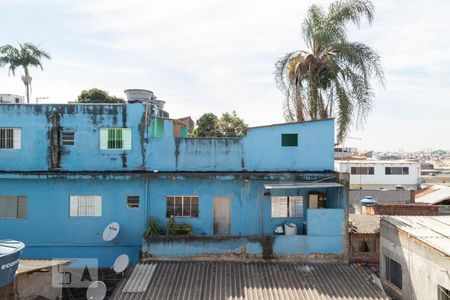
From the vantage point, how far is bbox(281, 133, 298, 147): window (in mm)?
16609

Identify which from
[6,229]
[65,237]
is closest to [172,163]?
[65,237]

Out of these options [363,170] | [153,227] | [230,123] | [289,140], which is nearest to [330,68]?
[289,140]

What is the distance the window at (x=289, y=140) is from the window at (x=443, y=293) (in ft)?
25.4

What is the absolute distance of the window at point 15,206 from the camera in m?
Result: 17.0

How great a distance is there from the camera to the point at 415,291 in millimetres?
12453

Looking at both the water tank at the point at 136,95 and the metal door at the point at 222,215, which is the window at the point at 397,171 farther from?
the water tank at the point at 136,95

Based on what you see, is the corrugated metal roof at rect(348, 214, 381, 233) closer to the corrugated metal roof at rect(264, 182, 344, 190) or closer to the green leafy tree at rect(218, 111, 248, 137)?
the corrugated metal roof at rect(264, 182, 344, 190)

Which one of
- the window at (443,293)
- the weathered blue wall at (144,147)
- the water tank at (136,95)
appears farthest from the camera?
the water tank at (136,95)

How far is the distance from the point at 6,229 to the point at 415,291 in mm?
16938

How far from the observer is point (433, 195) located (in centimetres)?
3250

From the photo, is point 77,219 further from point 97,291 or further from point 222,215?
point 222,215

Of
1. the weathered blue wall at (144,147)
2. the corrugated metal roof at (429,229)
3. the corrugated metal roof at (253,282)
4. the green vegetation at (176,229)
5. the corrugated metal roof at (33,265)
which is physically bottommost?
the corrugated metal roof at (253,282)

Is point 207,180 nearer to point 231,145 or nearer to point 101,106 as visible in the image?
point 231,145

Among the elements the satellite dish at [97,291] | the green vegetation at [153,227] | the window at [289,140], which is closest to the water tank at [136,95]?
the green vegetation at [153,227]
